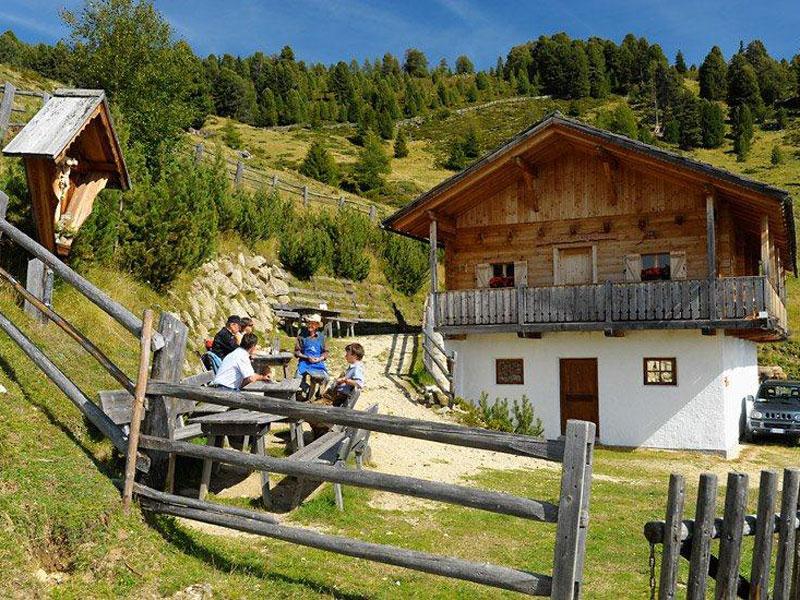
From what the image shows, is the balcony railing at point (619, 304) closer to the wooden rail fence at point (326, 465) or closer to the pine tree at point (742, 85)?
the wooden rail fence at point (326, 465)

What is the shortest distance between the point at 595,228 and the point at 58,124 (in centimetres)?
1464

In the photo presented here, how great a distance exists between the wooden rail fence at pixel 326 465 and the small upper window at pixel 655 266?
48.4ft

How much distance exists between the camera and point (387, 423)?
5.05 m

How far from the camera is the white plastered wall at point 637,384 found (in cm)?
1712

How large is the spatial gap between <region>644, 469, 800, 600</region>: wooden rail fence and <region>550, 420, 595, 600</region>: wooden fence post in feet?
1.42

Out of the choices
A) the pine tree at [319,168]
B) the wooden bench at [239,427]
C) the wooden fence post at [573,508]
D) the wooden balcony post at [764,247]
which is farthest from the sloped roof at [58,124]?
the pine tree at [319,168]

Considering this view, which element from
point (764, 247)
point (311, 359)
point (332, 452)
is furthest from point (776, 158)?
point (332, 452)

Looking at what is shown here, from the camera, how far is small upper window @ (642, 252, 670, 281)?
728 inches

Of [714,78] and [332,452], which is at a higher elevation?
[714,78]

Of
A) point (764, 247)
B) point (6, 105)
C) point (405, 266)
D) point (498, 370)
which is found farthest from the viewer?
point (405, 266)

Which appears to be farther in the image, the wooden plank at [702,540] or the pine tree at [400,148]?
the pine tree at [400,148]

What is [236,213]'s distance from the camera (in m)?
23.8

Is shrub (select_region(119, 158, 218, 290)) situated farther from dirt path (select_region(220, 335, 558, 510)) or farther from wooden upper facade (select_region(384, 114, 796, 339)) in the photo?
wooden upper facade (select_region(384, 114, 796, 339))

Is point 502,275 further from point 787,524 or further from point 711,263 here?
point 787,524
